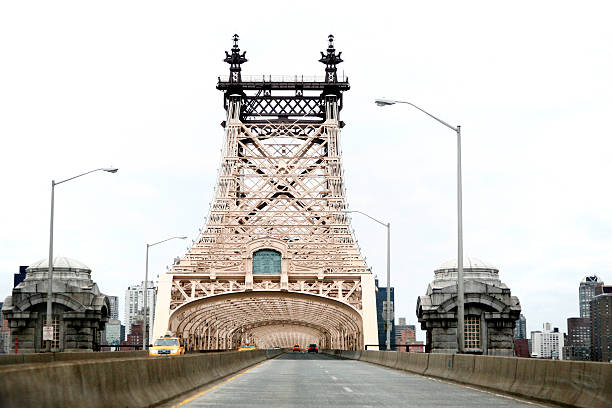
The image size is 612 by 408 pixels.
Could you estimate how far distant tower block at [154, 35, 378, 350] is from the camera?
293 feet

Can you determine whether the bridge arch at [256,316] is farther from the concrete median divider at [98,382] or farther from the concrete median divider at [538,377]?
the concrete median divider at [98,382]

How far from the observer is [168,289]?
293 feet

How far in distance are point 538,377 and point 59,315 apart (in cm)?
5436

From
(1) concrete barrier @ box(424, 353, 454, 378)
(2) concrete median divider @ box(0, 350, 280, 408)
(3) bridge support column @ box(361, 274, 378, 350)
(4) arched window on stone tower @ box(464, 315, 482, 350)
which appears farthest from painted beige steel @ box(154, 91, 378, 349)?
(2) concrete median divider @ box(0, 350, 280, 408)

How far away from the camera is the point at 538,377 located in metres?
19.8

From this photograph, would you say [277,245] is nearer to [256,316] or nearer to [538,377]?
[256,316]

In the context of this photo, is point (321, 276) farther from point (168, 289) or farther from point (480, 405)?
point (480, 405)

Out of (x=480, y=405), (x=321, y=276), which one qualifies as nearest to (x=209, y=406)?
(x=480, y=405)

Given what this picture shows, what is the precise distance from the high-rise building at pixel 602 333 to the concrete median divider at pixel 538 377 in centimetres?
6902

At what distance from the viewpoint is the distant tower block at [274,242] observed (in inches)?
3519

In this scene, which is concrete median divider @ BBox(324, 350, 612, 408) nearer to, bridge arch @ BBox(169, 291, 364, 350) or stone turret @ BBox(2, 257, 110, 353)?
stone turret @ BBox(2, 257, 110, 353)

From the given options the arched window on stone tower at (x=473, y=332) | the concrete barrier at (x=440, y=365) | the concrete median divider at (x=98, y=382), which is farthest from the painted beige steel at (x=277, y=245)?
the concrete median divider at (x=98, y=382)

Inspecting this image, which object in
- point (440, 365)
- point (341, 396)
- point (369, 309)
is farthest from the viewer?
point (369, 309)

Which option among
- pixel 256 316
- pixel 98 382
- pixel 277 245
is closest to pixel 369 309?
pixel 277 245
